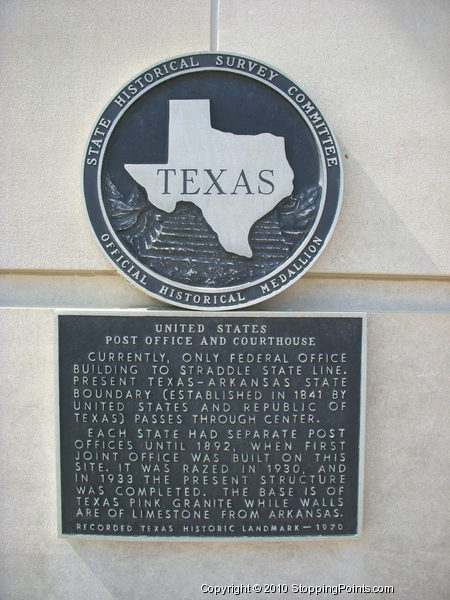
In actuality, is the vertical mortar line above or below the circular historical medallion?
above

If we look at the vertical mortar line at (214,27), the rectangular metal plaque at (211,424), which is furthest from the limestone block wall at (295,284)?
→ the rectangular metal plaque at (211,424)

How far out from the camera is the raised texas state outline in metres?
2.95

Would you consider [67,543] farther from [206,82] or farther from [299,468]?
[206,82]

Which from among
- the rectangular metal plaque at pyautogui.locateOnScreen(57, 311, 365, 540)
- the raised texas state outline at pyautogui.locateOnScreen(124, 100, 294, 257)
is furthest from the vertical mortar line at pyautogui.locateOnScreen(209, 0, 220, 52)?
the rectangular metal plaque at pyautogui.locateOnScreen(57, 311, 365, 540)

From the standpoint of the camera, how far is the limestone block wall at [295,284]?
309 cm

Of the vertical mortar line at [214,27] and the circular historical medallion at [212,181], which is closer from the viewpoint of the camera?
the circular historical medallion at [212,181]

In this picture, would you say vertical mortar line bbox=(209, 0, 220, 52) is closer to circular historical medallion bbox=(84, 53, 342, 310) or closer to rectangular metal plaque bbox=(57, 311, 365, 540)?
circular historical medallion bbox=(84, 53, 342, 310)

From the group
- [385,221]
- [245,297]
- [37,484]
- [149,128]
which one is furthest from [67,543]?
[385,221]

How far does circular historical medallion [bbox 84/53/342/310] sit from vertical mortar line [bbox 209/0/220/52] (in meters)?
0.23

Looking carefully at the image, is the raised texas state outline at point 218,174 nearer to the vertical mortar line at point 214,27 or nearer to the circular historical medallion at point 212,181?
the circular historical medallion at point 212,181

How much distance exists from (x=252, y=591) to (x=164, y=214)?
244 cm

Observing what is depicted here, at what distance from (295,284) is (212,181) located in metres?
0.84

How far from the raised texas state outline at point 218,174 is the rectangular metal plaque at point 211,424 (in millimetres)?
657

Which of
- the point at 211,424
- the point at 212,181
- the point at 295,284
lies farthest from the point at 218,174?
the point at 211,424
